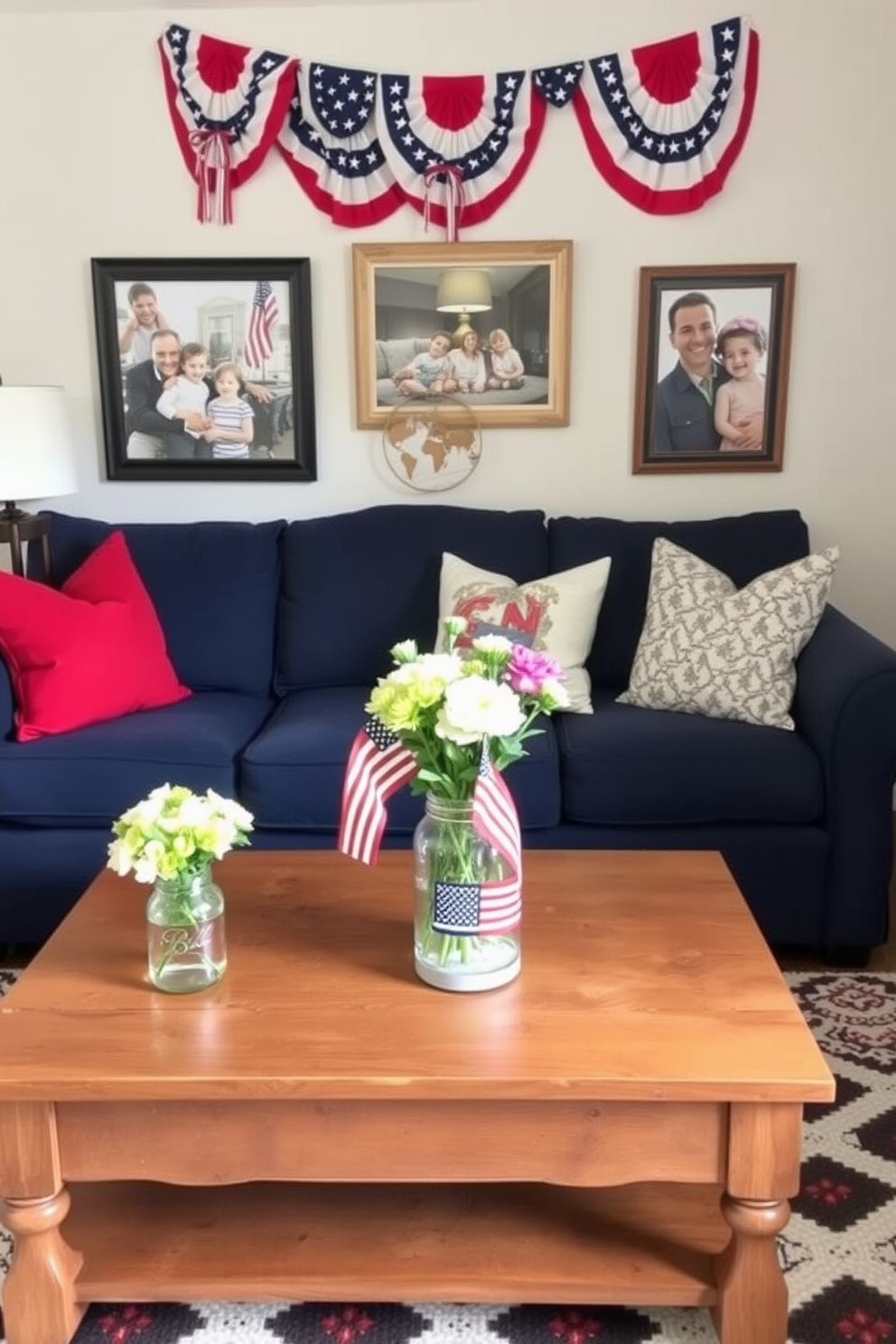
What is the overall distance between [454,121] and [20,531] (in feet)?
5.23

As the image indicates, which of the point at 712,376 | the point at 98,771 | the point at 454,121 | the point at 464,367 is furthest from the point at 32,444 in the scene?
the point at 712,376

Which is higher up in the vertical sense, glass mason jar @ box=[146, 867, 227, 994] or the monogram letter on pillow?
the monogram letter on pillow

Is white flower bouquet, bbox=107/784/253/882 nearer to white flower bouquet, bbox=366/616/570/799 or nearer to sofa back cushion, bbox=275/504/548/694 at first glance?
white flower bouquet, bbox=366/616/570/799

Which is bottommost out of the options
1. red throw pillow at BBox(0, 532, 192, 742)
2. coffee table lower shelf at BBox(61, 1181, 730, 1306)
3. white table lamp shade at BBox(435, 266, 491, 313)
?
coffee table lower shelf at BBox(61, 1181, 730, 1306)

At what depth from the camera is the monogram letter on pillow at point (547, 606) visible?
2930mm

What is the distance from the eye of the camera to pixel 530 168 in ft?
10.7

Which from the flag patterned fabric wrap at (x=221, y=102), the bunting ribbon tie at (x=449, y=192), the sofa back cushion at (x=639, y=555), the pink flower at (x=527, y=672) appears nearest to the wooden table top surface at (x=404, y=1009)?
the pink flower at (x=527, y=672)

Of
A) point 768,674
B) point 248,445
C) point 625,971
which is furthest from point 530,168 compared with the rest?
point 625,971

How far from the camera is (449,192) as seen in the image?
3.26 metres

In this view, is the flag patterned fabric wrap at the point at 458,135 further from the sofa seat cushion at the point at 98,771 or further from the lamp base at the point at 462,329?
the sofa seat cushion at the point at 98,771

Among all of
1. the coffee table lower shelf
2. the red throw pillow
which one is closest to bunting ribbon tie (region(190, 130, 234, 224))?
the red throw pillow

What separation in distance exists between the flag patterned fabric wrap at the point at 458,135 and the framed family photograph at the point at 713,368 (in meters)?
0.48

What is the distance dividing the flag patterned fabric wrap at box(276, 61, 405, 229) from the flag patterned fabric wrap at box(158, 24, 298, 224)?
0.17 ft

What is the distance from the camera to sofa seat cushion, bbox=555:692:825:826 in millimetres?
2590
